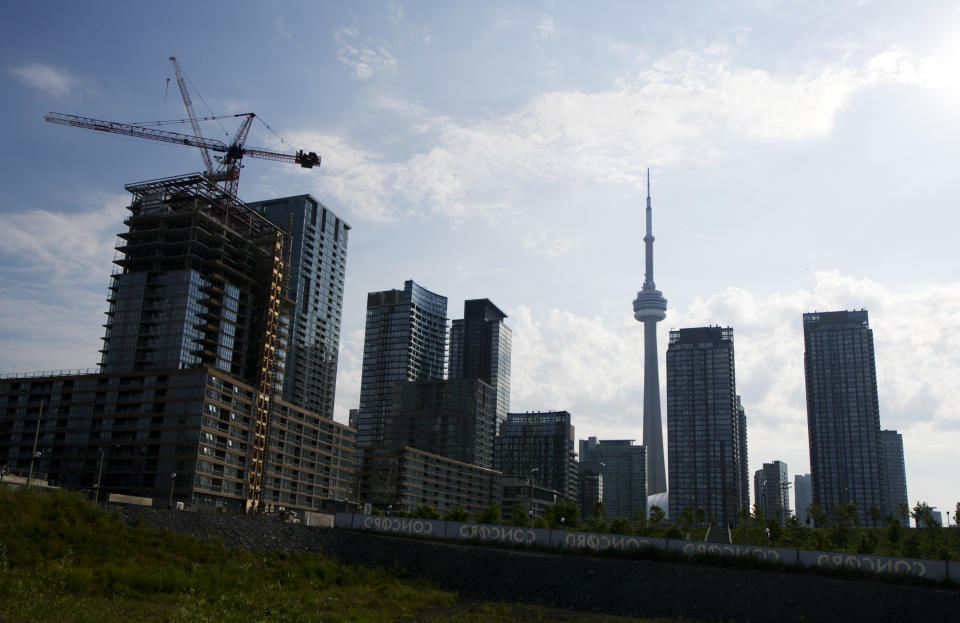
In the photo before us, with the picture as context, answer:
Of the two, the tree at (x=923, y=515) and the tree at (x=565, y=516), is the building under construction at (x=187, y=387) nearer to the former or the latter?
the tree at (x=565, y=516)

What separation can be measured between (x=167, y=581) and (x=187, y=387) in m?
94.0

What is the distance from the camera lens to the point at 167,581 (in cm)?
5925

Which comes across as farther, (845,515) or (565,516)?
(565,516)

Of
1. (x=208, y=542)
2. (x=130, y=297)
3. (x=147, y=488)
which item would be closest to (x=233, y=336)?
(x=130, y=297)

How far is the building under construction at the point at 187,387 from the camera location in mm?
146375

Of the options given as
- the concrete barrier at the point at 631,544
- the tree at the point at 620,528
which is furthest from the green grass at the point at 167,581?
the tree at the point at 620,528

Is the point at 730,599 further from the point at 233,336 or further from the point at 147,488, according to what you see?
the point at 233,336

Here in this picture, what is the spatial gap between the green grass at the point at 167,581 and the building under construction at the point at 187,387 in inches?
2851

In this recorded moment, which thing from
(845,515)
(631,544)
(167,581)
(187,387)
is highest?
(187,387)

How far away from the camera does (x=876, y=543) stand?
5049 inches

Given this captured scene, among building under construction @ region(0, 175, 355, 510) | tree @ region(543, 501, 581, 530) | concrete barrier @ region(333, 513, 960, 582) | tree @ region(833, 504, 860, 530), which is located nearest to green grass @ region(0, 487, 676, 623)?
concrete barrier @ region(333, 513, 960, 582)

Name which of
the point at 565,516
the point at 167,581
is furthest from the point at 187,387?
the point at 167,581

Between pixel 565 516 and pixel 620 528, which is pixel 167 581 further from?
pixel 565 516

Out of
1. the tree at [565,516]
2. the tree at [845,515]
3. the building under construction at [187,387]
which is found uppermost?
the building under construction at [187,387]
